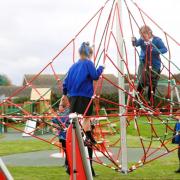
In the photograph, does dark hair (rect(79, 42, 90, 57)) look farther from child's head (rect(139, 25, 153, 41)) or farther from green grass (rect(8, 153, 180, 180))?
green grass (rect(8, 153, 180, 180))

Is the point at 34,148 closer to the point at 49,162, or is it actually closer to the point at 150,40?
the point at 49,162

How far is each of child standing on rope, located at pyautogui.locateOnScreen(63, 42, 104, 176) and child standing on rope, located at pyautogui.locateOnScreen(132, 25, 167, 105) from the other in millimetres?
939

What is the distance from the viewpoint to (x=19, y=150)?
11938 mm

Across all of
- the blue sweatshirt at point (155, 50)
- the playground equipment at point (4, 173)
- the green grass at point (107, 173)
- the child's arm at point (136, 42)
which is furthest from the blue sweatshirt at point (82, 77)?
the playground equipment at point (4, 173)

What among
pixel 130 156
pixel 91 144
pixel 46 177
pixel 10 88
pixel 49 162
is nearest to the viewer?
pixel 91 144

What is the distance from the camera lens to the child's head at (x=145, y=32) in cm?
666

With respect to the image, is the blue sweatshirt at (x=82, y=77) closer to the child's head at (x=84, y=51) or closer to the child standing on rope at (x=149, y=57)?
the child's head at (x=84, y=51)

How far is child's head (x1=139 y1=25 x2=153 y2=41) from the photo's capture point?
21.8 feet

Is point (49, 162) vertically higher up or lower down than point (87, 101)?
lower down

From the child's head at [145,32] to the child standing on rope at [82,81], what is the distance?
0.89 meters

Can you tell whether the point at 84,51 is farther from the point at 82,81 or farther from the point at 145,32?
the point at 145,32

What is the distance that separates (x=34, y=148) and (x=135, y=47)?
20.8 ft

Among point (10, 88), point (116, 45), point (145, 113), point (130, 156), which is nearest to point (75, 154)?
point (145, 113)

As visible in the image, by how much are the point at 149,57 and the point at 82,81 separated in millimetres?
1430
